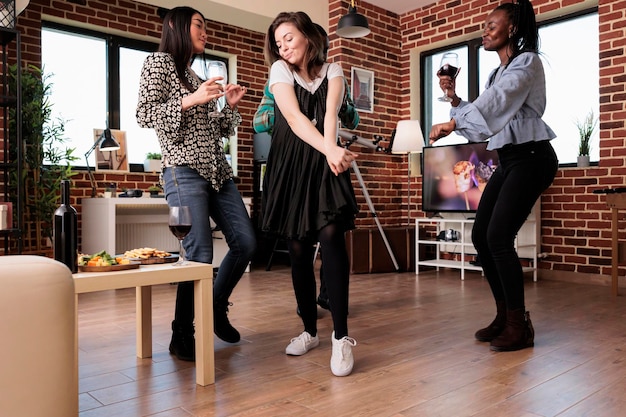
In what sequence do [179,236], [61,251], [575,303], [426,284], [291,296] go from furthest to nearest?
[426,284]
[291,296]
[575,303]
[179,236]
[61,251]

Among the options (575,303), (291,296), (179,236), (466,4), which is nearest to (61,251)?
(179,236)

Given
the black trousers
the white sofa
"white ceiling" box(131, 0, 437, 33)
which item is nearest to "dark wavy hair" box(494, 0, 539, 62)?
the black trousers

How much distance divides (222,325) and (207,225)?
49 cm

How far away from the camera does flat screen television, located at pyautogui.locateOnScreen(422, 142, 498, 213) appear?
15.1ft

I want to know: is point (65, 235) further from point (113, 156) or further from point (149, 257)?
point (113, 156)

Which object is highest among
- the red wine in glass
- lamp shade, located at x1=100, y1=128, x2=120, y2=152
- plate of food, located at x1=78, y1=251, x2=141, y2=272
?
lamp shade, located at x1=100, y1=128, x2=120, y2=152

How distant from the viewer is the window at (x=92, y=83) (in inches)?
190

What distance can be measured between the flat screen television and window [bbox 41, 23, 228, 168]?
2.62 meters

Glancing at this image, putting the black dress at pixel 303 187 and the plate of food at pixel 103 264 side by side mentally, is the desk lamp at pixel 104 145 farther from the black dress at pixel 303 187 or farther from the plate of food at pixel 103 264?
the plate of food at pixel 103 264

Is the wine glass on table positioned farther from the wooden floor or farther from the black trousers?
the black trousers

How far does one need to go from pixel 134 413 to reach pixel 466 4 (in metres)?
4.77

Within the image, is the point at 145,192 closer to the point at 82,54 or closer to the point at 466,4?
the point at 82,54

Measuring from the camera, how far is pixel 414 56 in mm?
5703

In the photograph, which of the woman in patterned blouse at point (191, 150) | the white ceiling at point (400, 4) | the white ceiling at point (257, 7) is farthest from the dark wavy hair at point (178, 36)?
the white ceiling at point (400, 4)
